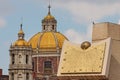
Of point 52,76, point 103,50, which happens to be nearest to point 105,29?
point 103,50

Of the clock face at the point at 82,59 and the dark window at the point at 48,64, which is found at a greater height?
the clock face at the point at 82,59

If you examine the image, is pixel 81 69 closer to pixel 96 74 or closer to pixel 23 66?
pixel 96 74

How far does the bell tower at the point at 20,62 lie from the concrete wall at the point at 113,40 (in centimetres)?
4124

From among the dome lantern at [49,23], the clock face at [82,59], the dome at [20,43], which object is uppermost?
the dome lantern at [49,23]

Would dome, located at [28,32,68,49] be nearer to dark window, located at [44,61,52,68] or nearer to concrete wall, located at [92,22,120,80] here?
dark window, located at [44,61,52,68]

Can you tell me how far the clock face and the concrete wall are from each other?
0.56m

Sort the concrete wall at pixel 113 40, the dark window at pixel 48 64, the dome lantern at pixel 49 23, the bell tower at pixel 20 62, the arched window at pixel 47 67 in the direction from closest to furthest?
the concrete wall at pixel 113 40
the bell tower at pixel 20 62
the arched window at pixel 47 67
the dark window at pixel 48 64
the dome lantern at pixel 49 23

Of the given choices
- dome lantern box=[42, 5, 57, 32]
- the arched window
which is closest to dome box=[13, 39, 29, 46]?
the arched window

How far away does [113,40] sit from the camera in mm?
32906

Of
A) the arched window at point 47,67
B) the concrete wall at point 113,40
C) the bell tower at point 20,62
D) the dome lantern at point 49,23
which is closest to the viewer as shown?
the concrete wall at point 113,40

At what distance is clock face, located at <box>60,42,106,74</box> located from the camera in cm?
3288

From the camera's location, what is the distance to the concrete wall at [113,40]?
3275 cm

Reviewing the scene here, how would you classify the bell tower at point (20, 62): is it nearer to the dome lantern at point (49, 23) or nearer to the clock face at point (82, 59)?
the dome lantern at point (49, 23)

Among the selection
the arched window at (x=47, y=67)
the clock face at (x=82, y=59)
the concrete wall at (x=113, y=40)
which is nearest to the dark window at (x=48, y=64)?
the arched window at (x=47, y=67)
